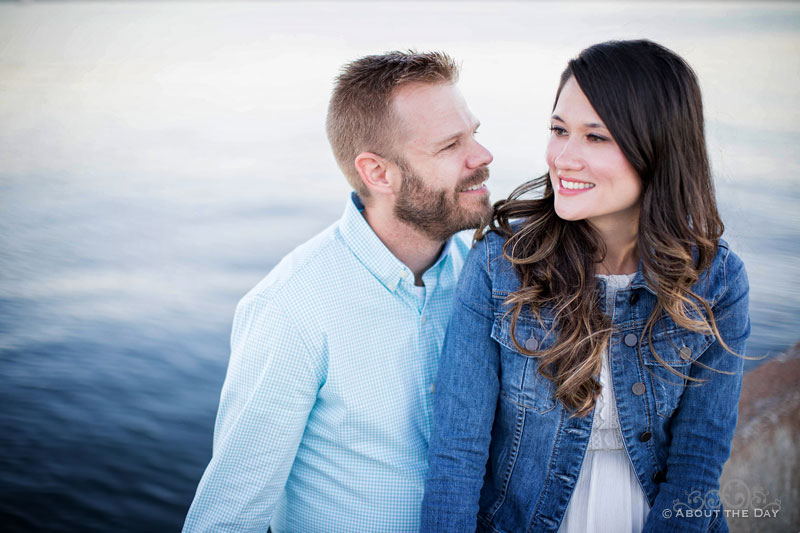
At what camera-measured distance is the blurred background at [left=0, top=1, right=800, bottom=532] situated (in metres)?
2.58

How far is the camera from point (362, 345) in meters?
1.55

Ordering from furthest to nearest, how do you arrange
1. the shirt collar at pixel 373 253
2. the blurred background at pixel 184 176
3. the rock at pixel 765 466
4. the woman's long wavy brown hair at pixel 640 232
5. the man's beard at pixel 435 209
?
the blurred background at pixel 184 176 < the rock at pixel 765 466 < the man's beard at pixel 435 209 < the shirt collar at pixel 373 253 < the woman's long wavy brown hair at pixel 640 232

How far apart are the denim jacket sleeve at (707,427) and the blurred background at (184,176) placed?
52 centimetres

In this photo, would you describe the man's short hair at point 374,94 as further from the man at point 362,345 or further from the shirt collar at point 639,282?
the shirt collar at point 639,282

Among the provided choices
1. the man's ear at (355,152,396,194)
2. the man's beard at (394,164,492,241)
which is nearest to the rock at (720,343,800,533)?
the man's beard at (394,164,492,241)

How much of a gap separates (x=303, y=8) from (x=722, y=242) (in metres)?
3.33

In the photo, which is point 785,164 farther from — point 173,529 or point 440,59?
point 173,529

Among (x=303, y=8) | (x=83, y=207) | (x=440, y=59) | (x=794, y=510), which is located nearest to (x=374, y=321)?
(x=440, y=59)

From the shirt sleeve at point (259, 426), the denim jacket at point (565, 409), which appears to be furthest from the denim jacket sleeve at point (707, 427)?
the shirt sleeve at point (259, 426)

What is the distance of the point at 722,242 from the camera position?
5.07 feet

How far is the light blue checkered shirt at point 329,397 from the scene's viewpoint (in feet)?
4.87

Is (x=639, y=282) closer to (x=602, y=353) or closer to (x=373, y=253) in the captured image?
(x=602, y=353)

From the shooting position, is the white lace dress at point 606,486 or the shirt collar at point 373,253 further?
the shirt collar at point 373,253

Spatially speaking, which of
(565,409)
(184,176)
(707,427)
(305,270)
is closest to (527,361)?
(565,409)
